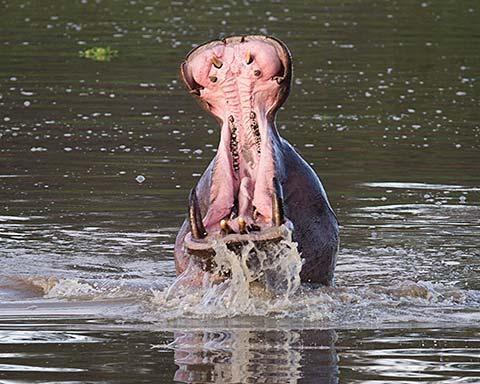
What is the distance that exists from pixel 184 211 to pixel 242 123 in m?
3.33

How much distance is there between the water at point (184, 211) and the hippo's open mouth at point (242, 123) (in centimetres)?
37

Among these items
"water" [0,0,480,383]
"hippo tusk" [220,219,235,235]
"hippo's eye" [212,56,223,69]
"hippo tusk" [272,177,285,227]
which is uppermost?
"hippo's eye" [212,56,223,69]

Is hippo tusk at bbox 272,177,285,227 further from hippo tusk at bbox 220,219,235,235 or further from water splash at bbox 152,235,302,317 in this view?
hippo tusk at bbox 220,219,235,235

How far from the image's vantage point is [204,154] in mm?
12836

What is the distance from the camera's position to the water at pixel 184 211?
623cm

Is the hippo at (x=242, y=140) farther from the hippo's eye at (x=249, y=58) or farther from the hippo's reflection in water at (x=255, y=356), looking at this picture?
the hippo's reflection in water at (x=255, y=356)

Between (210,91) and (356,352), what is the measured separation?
4.94ft

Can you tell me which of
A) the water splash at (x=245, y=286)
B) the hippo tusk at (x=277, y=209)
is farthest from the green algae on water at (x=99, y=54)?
the hippo tusk at (x=277, y=209)

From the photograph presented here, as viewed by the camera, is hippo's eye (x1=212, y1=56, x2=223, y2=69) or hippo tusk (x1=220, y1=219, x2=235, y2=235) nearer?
hippo tusk (x1=220, y1=219, x2=235, y2=235)

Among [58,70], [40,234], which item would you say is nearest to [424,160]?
[40,234]

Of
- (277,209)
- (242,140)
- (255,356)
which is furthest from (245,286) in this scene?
(255,356)

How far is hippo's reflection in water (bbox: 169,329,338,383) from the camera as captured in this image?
18.8 feet

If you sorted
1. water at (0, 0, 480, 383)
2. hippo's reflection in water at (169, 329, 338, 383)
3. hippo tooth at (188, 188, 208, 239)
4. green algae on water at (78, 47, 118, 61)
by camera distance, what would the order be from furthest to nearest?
green algae on water at (78, 47, 118, 61)
hippo tooth at (188, 188, 208, 239)
water at (0, 0, 480, 383)
hippo's reflection in water at (169, 329, 338, 383)

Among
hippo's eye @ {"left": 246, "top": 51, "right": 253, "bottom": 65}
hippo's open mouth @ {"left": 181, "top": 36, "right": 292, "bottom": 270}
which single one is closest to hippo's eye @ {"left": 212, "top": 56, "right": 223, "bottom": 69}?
hippo's open mouth @ {"left": 181, "top": 36, "right": 292, "bottom": 270}
